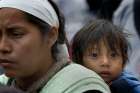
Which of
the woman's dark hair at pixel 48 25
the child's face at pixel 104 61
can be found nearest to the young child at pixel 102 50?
the child's face at pixel 104 61

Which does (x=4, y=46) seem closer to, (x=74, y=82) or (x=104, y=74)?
(x=74, y=82)

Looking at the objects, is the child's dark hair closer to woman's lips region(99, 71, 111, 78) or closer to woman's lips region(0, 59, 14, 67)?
woman's lips region(99, 71, 111, 78)

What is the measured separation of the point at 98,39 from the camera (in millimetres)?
3566

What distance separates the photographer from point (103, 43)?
3568 millimetres

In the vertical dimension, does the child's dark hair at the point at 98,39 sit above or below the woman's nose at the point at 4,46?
below

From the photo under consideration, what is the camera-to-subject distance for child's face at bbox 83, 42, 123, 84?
3477 millimetres

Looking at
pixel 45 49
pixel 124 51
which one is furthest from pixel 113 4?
pixel 45 49

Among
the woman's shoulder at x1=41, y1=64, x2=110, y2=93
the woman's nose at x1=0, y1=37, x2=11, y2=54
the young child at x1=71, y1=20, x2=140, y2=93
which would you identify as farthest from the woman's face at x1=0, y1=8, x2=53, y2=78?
the young child at x1=71, y1=20, x2=140, y2=93

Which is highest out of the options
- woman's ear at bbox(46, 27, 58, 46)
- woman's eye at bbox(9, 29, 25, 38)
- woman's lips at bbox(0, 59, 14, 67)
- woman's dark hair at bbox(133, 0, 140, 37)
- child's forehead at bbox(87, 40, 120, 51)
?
woman's eye at bbox(9, 29, 25, 38)

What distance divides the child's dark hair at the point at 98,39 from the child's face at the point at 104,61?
3 centimetres

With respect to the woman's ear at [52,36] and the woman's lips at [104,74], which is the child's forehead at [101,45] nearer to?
the woman's lips at [104,74]

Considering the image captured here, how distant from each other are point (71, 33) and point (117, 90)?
340cm

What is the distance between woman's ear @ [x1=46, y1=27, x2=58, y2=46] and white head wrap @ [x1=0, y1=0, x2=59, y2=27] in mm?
25

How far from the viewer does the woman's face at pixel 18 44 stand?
265 cm
